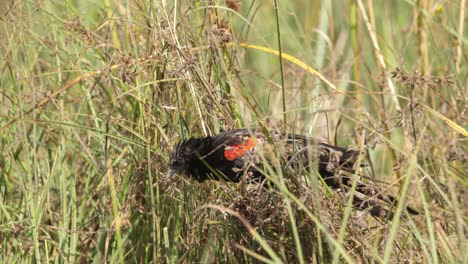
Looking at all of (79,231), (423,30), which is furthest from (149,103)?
(423,30)

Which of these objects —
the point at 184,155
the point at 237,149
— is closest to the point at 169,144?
the point at 184,155

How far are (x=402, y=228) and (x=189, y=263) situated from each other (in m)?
0.85

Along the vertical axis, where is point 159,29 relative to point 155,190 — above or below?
above

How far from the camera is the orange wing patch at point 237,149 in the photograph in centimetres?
360

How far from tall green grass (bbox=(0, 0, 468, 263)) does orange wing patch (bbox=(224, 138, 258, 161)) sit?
11cm

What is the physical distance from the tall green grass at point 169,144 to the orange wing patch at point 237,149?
4.5 inches

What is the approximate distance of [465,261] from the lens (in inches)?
105

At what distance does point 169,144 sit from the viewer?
12.0 ft

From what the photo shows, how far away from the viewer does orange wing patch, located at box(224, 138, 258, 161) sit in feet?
11.8

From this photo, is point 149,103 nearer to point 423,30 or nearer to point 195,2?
point 195,2

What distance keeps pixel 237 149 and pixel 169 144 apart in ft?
0.96

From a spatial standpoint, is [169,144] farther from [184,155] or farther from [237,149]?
[237,149]

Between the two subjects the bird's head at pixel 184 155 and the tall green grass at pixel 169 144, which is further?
the bird's head at pixel 184 155

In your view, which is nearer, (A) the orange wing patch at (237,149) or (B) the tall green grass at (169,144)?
(B) the tall green grass at (169,144)
